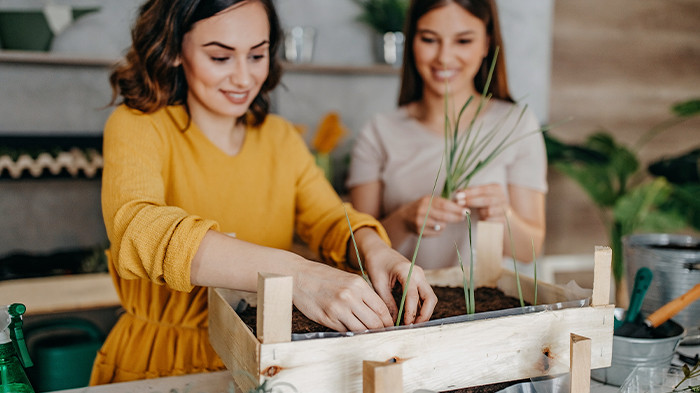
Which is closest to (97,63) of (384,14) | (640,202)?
(384,14)

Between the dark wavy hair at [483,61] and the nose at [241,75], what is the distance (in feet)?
2.37

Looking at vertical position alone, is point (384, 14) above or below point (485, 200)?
above

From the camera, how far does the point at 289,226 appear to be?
1495 mm

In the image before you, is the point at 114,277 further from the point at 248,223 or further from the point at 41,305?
the point at 41,305

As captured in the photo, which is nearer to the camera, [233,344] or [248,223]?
[233,344]

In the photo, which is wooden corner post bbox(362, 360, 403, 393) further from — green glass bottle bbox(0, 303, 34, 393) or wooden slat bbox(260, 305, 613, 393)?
green glass bottle bbox(0, 303, 34, 393)

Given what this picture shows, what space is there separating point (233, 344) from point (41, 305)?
1.73m

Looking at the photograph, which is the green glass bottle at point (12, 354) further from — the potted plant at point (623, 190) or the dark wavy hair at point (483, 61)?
the potted plant at point (623, 190)

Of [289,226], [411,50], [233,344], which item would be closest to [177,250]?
[233,344]

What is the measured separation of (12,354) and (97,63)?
2215mm

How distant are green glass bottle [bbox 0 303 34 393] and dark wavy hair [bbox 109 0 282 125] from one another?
1.71ft

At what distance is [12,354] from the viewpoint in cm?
90

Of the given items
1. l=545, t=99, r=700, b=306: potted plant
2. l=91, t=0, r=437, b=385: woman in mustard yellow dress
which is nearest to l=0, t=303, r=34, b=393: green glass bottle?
l=91, t=0, r=437, b=385: woman in mustard yellow dress

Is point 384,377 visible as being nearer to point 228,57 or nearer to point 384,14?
point 228,57
